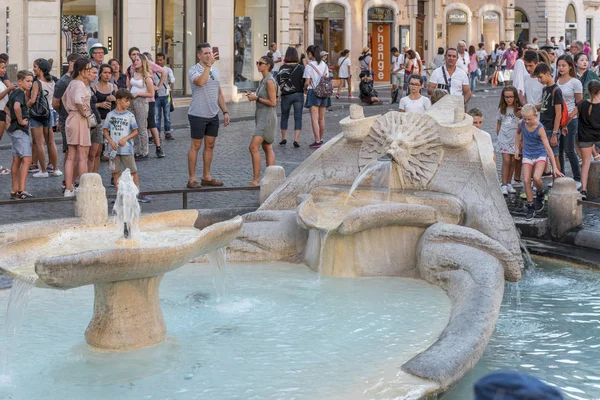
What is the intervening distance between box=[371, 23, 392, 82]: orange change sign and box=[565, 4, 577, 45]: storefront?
49.0 ft

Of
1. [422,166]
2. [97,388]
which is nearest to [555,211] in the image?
[422,166]

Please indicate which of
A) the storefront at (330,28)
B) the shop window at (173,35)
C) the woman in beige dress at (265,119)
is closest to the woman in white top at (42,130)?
the woman in beige dress at (265,119)

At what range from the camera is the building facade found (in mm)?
21750

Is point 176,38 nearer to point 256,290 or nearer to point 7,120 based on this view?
point 7,120

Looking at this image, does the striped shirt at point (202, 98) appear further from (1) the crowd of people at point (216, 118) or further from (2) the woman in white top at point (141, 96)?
(2) the woman in white top at point (141, 96)

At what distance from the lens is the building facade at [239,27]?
2175 centimetres

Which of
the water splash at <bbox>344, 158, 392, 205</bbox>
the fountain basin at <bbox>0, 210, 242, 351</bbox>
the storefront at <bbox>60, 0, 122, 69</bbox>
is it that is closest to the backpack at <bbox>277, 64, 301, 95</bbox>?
the water splash at <bbox>344, 158, 392, 205</bbox>

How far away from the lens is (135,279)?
245 inches

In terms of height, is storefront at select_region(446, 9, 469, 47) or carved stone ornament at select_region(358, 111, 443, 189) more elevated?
storefront at select_region(446, 9, 469, 47)

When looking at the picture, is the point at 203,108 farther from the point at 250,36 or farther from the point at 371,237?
the point at 250,36

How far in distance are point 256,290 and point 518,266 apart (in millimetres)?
1824

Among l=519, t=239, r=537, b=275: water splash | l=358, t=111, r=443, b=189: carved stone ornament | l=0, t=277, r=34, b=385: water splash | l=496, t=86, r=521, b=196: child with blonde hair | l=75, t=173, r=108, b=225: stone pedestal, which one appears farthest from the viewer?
l=496, t=86, r=521, b=196: child with blonde hair

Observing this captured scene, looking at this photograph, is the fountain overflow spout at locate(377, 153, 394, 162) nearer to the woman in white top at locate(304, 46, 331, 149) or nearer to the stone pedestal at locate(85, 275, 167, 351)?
the stone pedestal at locate(85, 275, 167, 351)

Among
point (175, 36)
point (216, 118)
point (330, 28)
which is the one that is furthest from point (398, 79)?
point (216, 118)
